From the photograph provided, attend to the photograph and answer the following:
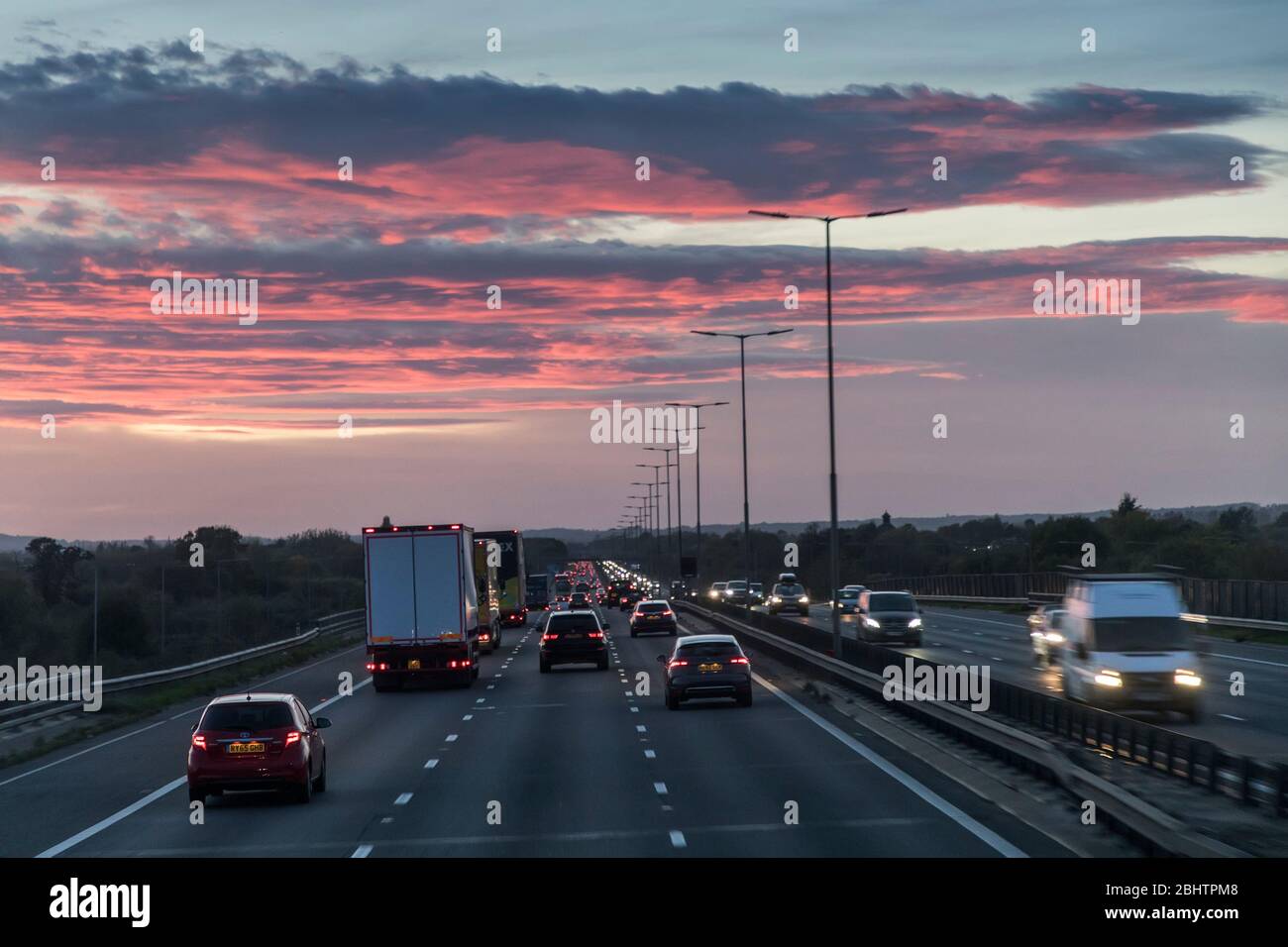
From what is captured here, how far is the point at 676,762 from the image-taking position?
2497 centimetres

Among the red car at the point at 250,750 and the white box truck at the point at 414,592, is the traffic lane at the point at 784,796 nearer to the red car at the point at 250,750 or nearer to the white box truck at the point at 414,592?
the red car at the point at 250,750

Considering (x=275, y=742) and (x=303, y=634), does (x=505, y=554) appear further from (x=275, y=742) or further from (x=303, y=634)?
(x=275, y=742)

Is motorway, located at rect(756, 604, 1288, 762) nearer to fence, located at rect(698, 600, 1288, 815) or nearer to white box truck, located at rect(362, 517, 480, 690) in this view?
fence, located at rect(698, 600, 1288, 815)

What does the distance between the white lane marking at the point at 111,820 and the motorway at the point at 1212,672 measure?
50.8ft

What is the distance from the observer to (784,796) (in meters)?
20.5

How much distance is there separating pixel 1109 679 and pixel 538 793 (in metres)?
12.5

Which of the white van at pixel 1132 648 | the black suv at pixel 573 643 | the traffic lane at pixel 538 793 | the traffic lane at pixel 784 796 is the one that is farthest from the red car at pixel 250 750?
the black suv at pixel 573 643

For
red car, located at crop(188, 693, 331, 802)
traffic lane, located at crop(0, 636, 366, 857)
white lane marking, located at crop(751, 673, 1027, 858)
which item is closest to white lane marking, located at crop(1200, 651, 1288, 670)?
white lane marking, located at crop(751, 673, 1027, 858)

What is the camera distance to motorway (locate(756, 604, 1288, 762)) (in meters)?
27.5

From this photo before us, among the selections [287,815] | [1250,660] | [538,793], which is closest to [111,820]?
[287,815]

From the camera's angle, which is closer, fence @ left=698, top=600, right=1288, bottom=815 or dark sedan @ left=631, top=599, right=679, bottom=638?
fence @ left=698, top=600, right=1288, bottom=815

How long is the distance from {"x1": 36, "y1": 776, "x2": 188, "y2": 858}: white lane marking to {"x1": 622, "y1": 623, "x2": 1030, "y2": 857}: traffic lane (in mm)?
6529

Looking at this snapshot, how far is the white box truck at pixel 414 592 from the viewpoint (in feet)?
138
